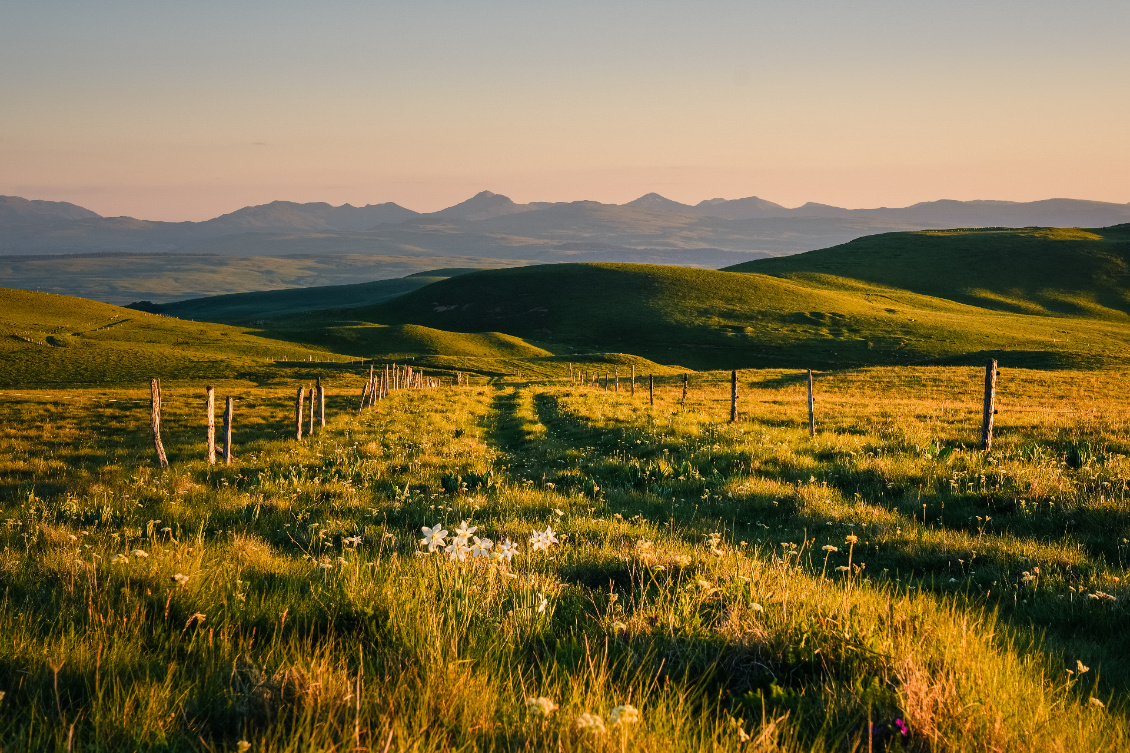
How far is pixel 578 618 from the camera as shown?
3.95m

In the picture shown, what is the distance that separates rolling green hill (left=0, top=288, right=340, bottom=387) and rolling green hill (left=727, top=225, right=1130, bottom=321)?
11088 centimetres

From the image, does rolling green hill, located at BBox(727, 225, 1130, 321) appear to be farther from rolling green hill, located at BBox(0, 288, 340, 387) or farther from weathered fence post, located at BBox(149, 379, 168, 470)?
weathered fence post, located at BBox(149, 379, 168, 470)

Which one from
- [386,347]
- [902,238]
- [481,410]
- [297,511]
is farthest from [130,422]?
[902,238]

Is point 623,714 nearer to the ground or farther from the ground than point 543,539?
farther from the ground

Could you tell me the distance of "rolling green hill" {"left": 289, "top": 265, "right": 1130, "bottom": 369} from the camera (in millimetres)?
88375

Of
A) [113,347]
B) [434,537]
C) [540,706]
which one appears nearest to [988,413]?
[434,537]

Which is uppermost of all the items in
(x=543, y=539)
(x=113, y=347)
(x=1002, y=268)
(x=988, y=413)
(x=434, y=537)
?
(x=1002, y=268)

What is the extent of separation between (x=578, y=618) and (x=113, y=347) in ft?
309

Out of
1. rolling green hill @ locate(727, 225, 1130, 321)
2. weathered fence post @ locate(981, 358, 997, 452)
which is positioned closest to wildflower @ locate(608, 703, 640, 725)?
weathered fence post @ locate(981, 358, 997, 452)

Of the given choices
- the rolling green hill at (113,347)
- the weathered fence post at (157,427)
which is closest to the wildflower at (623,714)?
the weathered fence post at (157,427)

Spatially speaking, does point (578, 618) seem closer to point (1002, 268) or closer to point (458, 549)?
point (458, 549)

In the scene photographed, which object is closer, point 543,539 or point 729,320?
point 543,539

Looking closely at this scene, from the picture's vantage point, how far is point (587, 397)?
35.9 meters

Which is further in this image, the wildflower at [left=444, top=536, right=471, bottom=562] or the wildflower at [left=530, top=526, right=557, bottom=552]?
the wildflower at [left=530, top=526, right=557, bottom=552]
